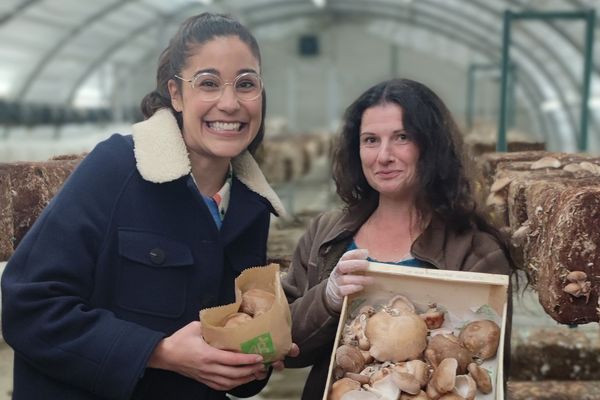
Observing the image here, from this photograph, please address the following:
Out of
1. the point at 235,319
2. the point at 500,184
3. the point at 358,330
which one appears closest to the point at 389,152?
the point at 358,330

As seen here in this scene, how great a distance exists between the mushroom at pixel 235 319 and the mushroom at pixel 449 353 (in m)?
0.34

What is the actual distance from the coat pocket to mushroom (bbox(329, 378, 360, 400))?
0.35 m

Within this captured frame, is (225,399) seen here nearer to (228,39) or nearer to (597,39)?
(228,39)

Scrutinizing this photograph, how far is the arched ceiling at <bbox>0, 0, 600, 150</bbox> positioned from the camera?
1158 cm

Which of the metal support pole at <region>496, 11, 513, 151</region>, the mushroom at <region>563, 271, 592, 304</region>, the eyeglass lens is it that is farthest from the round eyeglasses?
the metal support pole at <region>496, 11, 513, 151</region>

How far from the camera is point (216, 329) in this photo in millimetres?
1296

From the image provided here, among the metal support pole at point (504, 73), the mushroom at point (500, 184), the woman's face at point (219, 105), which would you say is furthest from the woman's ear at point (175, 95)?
the metal support pole at point (504, 73)

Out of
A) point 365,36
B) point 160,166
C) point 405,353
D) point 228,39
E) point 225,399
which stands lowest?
point 225,399

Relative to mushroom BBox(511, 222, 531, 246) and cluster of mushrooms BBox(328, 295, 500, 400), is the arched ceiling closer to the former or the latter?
mushroom BBox(511, 222, 531, 246)

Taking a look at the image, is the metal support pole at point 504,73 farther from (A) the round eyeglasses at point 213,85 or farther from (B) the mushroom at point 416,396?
(B) the mushroom at point 416,396

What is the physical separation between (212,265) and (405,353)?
0.43 metres

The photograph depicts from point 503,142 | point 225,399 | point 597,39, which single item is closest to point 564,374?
point 503,142

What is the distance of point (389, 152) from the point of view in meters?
1.57

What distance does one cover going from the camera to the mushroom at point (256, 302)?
138 cm
